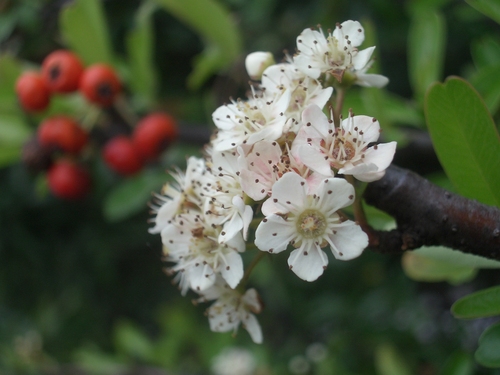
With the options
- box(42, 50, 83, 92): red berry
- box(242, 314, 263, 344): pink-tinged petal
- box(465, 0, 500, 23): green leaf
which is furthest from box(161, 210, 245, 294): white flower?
box(42, 50, 83, 92): red berry

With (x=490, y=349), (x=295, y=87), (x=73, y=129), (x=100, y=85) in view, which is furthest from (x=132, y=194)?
(x=490, y=349)

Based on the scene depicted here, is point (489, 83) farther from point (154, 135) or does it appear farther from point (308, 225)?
point (154, 135)

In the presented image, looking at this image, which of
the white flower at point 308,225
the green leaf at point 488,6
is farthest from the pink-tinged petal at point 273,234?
the green leaf at point 488,6

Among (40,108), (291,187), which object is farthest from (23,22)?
(291,187)

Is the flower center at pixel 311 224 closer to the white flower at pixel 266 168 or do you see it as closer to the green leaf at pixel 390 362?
the white flower at pixel 266 168

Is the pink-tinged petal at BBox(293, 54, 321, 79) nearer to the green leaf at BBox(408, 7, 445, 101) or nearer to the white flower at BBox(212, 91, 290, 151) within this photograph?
the white flower at BBox(212, 91, 290, 151)

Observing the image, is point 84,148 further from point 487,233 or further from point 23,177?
point 487,233

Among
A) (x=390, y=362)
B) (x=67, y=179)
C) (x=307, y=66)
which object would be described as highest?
(x=307, y=66)
